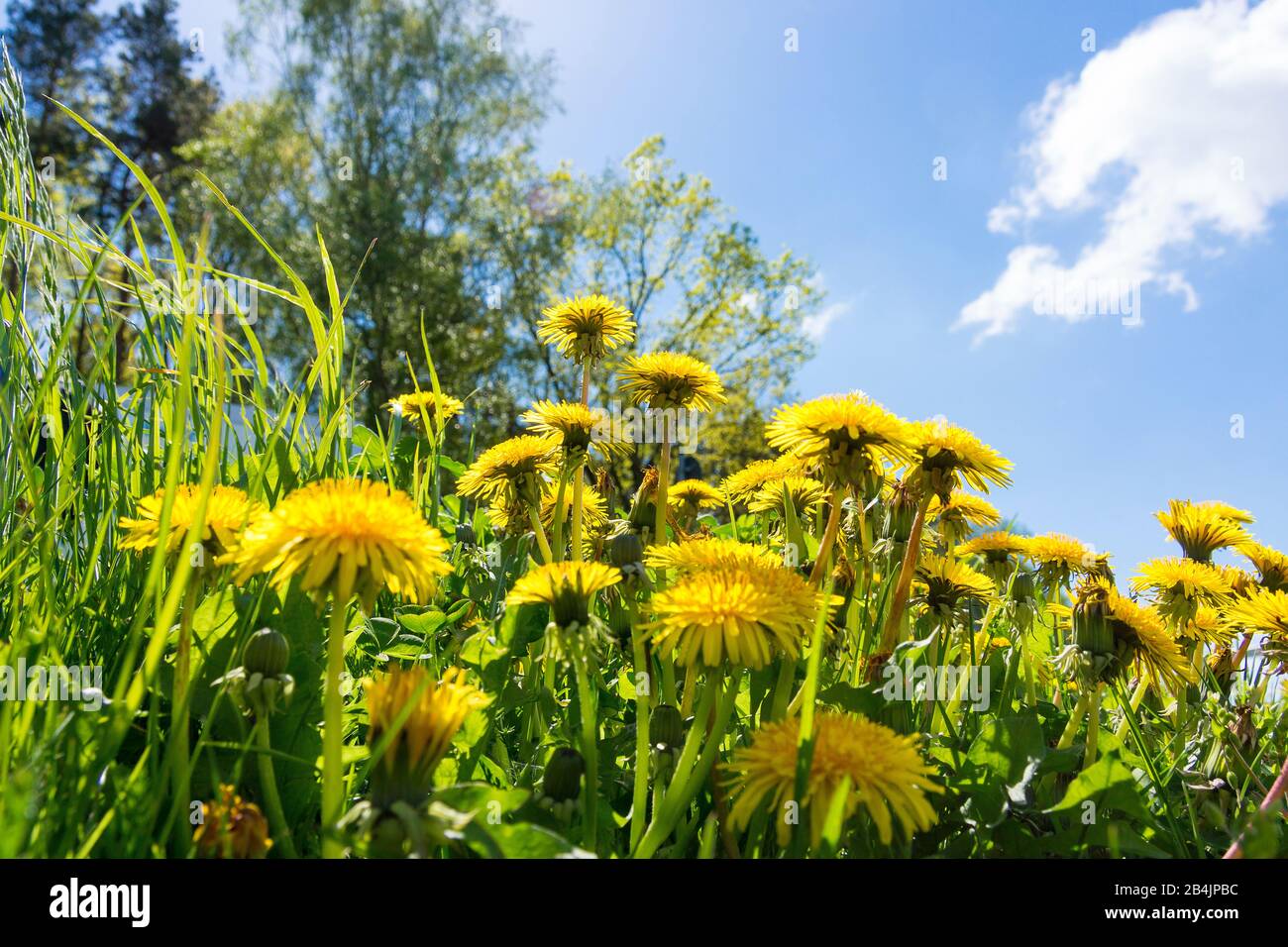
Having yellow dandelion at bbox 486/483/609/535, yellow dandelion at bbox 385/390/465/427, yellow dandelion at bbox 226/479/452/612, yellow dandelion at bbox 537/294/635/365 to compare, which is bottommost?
yellow dandelion at bbox 226/479/452/612

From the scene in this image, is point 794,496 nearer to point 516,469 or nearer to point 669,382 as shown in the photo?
point 669,382

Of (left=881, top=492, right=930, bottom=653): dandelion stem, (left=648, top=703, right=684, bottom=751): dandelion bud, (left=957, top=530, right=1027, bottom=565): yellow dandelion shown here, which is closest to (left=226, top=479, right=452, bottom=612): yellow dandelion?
(left=648, top=703, right=684, bottom=751): dandelion bud

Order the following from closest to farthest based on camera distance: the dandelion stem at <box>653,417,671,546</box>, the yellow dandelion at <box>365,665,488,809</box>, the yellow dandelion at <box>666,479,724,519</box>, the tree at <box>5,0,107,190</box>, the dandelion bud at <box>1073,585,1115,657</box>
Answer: the yellow dandelion at <box>365,665,488,809</box> → the dandelion bud at <box>1073,585,1115,657</box> → the dandelion stem at <box>653,417,671,546</box> → the yellow dandelion at <box>666,479,724,519</box> → the tree at <box>5,0,107,190</box>

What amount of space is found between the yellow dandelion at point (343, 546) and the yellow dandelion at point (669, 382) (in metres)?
0.69

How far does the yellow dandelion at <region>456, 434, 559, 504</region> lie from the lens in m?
1.42

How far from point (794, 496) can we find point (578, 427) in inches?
17.3

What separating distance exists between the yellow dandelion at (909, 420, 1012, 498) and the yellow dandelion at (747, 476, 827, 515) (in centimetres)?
31

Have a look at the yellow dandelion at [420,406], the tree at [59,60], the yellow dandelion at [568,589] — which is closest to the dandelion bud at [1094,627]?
the yellow dandelion at [568,589]

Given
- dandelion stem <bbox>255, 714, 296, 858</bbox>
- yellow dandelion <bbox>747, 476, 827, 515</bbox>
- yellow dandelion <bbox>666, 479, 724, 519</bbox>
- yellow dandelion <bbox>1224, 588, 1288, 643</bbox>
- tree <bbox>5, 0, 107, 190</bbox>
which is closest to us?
dandelion stem <bbox>255, 714, 296, 858</bbox>

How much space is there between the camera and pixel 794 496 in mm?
1473

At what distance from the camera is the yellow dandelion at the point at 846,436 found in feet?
3.11

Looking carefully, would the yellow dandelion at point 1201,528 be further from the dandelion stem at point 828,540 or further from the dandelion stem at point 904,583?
the dandelion stem at point 828,540

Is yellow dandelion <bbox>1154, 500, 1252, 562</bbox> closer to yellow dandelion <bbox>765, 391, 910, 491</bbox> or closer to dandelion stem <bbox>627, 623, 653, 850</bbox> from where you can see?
yellow dandelion <bbox>765, 391, 910, 491</bbox>

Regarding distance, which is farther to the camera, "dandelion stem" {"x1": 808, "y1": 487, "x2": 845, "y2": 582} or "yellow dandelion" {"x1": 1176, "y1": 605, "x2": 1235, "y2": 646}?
"yellow dandelion" {"x1": 1176, "y1": 605, "x2": 1235, "y2": 646}
